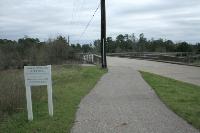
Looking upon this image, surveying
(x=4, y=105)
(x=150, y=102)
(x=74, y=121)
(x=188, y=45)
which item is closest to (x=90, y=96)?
(x=150, y=102)

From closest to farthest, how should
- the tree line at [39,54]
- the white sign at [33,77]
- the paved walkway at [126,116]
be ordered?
1. the paved walkway at [126,116]
2. the white sign at [33,77]
3. the tree line at [39,54]

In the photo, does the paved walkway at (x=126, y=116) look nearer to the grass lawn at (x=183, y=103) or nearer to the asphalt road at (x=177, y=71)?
the grass lawn at (x=183, y=103)

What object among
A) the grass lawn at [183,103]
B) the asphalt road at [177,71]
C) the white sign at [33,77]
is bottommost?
the asphalt road at [177,71]

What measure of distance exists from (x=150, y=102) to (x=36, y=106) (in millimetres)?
3597

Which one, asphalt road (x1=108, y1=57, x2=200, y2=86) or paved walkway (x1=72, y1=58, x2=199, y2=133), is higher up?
paved walkway (x1=72, y1=58, x2=199, y2=133)

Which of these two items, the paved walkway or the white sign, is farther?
the white sign

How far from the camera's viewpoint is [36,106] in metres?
11.9

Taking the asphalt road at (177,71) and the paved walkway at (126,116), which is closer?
the paved walkway at (126,116)

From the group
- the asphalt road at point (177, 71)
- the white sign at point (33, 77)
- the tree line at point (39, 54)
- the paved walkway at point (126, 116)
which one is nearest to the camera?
the paved walkway at point (126, 116)

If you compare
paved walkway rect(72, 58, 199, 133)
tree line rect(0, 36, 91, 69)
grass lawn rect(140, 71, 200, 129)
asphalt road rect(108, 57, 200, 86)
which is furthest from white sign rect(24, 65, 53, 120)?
tree line rect(0, 36, 91, 69)

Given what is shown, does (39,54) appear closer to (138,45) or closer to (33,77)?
(33,77)

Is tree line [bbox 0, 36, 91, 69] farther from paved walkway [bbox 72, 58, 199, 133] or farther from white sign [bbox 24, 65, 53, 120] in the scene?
white sign [bbox 24, 65, 53, 120]

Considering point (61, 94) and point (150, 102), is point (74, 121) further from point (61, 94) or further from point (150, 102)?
point (61, 94)

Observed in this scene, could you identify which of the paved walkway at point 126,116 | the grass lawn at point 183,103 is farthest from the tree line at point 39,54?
the paved walkway at point 126,116
